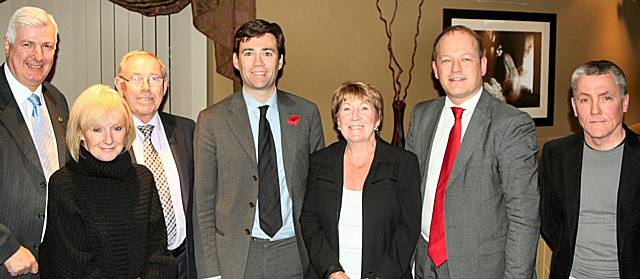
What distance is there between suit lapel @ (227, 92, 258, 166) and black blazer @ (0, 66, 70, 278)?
0.67 meters

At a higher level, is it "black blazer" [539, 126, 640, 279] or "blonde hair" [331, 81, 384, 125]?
"blonde hair" [331, 81, 384, 125]

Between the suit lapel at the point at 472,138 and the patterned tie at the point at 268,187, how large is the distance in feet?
2.39

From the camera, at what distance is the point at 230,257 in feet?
9.29

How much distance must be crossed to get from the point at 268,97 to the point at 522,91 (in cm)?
332

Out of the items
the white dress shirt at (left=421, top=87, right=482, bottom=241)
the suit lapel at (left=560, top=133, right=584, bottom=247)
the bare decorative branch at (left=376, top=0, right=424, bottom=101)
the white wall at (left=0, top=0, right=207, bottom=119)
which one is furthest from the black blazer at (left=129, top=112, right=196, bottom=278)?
the bare decorative branch at (left=376, top=0, right=424, bottom=101)

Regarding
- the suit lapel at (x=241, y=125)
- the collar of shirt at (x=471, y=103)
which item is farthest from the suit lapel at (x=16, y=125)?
the collar of shirt at (x=471, y=103)

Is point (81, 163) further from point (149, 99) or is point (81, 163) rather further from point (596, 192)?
point (596, 192)

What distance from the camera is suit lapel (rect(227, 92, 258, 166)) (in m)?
2.86

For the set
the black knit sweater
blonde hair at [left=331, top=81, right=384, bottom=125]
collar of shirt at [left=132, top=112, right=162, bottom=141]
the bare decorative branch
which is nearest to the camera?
the black knit sweater

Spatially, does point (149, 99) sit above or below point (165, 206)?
above

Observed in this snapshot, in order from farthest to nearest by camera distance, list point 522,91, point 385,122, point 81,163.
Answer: point 522,91 < point 385,122 < point 81,163

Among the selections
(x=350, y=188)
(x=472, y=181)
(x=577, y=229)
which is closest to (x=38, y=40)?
(x=350, y=188)

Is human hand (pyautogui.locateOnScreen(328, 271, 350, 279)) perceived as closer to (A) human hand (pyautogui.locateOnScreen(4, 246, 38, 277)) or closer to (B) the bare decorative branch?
(A) human hand (pyautogui.locateOnScreen(4, 246, 38, 277))

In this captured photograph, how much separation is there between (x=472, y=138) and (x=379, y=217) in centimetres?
48
